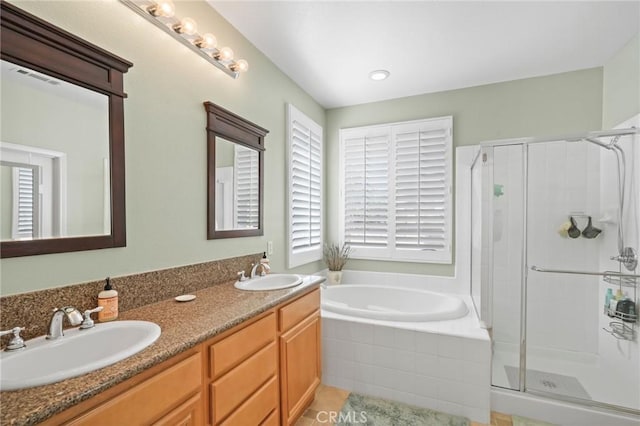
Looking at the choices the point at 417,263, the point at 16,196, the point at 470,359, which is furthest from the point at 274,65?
A: the point at 470,359

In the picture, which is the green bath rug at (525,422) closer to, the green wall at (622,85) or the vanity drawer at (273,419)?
the vanity drawer at (273,419)

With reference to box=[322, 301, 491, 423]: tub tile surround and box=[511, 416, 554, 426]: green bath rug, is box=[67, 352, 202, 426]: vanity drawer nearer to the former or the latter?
box=[322, 301, 491, 423]: tub tile surround

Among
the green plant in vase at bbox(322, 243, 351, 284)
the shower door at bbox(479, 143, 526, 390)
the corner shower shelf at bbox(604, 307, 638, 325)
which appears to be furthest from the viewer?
the green plant in vase at bbox(322, 243, 351, 284)

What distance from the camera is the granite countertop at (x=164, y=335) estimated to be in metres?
0.67

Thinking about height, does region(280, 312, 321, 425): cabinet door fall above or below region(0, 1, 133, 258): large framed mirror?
Result: below

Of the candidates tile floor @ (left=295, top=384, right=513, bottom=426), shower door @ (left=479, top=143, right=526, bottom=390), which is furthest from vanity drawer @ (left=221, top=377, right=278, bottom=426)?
shower door @ (left=479, top=143, right=526, bottom=390)

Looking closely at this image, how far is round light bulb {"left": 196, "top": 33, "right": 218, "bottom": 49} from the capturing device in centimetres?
170

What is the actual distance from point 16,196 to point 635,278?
3.35 metres

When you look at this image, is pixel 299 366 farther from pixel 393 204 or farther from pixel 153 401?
pixel 393 204

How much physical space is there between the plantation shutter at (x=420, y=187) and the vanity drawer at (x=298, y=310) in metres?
1.54

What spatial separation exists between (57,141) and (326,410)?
82.6 inches

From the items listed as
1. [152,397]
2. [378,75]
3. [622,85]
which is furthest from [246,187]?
[622,85]

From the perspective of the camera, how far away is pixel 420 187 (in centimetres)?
316

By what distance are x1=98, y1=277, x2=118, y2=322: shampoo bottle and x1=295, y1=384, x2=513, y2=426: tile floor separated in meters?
1.31
